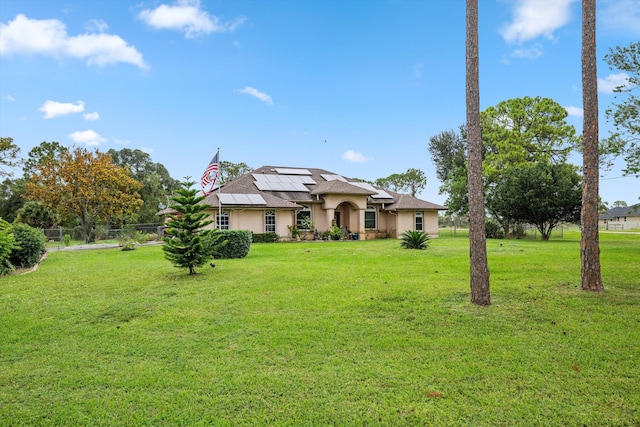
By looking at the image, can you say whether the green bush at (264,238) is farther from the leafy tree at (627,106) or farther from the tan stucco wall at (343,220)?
the leafy tree at (627,106)

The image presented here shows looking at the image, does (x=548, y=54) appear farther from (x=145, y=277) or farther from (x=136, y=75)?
(x=136, y=75)

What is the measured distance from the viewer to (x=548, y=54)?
1325cm

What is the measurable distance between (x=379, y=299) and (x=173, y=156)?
72.2 feet

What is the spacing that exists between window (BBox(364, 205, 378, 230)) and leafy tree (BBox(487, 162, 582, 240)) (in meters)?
9.92

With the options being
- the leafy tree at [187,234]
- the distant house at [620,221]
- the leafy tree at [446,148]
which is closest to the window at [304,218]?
the leafy tree at [187,234]

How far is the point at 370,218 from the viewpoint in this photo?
27531mm

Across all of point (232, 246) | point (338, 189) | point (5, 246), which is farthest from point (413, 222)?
point (5, 246)

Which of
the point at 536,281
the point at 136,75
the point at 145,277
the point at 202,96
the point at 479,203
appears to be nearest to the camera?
the point at 479,203

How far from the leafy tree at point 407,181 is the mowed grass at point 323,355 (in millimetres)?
50616

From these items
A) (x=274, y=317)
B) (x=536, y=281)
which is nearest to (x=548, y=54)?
(x=536, y=281)

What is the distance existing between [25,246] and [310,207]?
1661cm

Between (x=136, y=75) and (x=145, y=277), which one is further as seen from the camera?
(x=136, y=75)

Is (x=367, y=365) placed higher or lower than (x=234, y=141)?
lower

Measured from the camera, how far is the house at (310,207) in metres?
22.8
